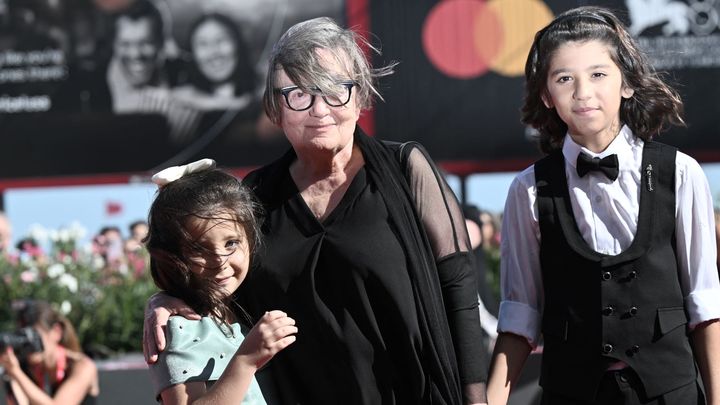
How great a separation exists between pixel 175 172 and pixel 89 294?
387 centimetres

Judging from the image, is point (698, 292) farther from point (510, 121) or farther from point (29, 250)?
point (510, 121)

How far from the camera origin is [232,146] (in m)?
9.20

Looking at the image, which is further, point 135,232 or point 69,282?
point 135,232

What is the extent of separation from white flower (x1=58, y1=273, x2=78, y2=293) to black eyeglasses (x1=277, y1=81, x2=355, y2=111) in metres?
3.90

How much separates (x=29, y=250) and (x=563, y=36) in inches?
181

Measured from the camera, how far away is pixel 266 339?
220 cm

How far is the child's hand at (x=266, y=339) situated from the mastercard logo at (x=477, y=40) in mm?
7191

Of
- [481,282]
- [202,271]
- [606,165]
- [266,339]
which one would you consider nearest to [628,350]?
[606,165]

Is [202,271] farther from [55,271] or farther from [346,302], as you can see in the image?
[55,271]

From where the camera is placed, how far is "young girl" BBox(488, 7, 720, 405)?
2525 mm

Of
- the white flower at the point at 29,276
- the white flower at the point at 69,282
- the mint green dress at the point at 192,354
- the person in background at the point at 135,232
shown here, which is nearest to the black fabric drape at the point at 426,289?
the mint green dress at the point at 192,354

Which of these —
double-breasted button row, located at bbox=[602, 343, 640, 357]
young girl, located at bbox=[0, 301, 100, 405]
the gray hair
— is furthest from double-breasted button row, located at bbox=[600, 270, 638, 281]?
young girl, located at bbox=[0, 301, 100, 405]

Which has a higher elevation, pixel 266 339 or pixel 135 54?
pixel 266 339

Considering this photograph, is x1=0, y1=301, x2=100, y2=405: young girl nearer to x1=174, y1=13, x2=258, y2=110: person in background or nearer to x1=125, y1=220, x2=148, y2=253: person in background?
x1=125, y1=220, x2=148, y2=253: person in background
